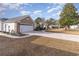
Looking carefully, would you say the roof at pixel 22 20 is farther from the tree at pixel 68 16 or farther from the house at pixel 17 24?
the tree at pixel 68 16

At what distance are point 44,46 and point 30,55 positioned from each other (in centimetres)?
20

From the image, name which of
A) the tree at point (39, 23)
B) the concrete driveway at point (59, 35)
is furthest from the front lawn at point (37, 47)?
the tree at point (39, 23)

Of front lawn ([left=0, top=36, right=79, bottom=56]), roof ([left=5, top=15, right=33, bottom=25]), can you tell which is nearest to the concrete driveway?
front lawn ([left=0, top=36, right=79, bottom=56])

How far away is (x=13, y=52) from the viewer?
2432mm

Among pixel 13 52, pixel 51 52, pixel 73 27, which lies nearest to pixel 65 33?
pixel 73 27

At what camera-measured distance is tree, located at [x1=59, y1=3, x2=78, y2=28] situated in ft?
8.12

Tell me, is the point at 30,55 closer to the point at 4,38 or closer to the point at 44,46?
the point at 44,46

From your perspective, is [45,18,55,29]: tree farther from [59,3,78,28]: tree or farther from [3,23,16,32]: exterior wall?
[3,23,16,32]: exterior wall

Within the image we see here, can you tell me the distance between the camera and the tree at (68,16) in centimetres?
247

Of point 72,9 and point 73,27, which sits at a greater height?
point 72,9

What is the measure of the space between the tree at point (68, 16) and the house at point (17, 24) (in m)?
0.39

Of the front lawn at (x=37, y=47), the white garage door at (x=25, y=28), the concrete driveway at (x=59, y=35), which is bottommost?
the front lawn at (x=37, y=47)

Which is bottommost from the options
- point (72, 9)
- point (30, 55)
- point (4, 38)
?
point (30, 55)

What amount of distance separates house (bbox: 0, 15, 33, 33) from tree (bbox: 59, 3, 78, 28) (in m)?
0.39
